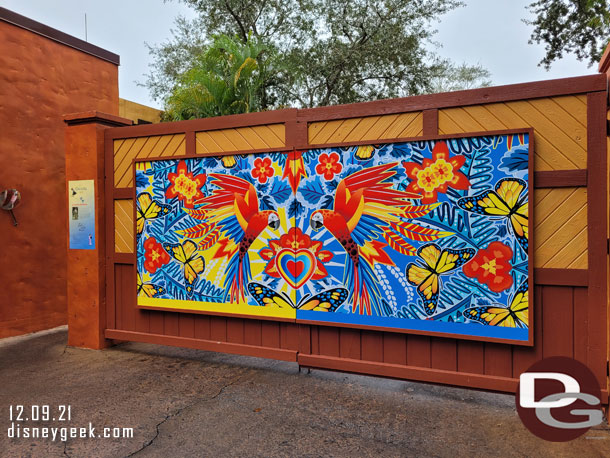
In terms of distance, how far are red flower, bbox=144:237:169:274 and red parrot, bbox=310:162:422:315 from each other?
1902 millimetres

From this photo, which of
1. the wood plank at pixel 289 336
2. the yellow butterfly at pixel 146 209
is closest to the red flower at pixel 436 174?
the wood plank at pixel 289 336

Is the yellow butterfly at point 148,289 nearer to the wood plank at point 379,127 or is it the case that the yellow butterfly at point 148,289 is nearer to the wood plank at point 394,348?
the wood plank at point 394,348

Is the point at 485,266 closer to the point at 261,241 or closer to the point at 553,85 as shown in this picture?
the point at 553,85

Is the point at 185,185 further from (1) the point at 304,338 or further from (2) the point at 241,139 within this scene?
(1) the point at 304,338

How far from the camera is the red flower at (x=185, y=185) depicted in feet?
14.3

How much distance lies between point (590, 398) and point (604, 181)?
1.55 metres

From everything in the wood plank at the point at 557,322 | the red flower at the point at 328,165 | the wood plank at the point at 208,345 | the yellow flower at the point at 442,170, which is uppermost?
the red flower at the point at 328,165

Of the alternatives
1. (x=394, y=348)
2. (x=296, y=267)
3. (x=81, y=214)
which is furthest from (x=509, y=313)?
(x=81, y=214)

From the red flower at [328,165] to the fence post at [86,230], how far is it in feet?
8.94

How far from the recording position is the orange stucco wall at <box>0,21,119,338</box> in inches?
217

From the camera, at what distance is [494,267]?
10.6 ft

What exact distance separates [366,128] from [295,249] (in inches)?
49.4

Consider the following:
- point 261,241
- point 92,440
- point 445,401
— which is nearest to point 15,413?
point 92,440

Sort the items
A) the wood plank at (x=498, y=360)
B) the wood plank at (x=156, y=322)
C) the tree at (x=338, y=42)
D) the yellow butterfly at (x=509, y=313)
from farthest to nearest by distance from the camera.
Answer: the tree at (x=338, y=42)
the wood plank at (x=156, y=322)
the wood plank at (x=498, y=360)
the yellow butterfly at (x=509, y=313)
